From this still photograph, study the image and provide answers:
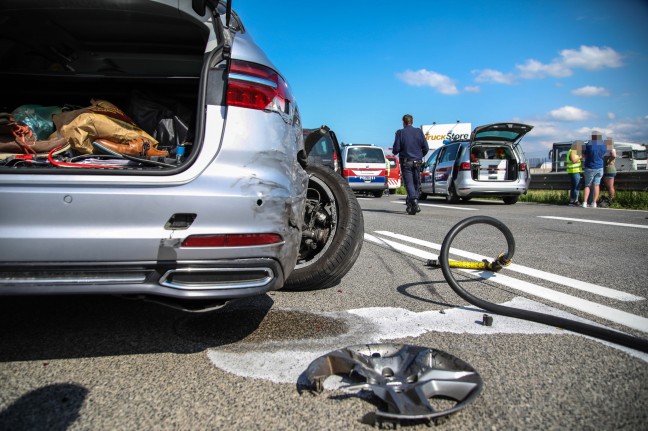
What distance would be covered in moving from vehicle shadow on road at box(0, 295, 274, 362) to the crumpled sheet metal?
2.11 feet

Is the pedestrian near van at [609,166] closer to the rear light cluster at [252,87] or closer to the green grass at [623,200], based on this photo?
the green grass at [623,200]

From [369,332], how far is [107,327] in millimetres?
1367

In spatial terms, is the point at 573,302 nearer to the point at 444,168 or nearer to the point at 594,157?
the point at 594,157

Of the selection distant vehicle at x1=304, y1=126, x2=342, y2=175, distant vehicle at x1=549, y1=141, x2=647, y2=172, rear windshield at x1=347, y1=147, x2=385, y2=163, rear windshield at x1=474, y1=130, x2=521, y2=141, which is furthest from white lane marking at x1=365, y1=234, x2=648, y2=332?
distant vehicle at x1=549, y1=141, x2=647, y2=172

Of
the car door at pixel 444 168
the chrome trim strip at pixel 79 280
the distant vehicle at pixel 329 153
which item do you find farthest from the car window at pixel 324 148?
the car door at pixel 444 168

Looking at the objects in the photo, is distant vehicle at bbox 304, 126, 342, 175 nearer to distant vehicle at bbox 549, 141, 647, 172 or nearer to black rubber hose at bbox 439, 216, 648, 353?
black rubber hose at bbox 439, 216, 648, 353

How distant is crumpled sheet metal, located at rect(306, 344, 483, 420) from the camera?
1.40 m

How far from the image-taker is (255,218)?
1.75 m

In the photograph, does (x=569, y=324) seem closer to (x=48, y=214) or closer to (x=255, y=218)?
(x=255, y=218)

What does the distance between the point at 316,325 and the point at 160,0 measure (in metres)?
1.75

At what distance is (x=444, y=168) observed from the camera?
11969 millimetres

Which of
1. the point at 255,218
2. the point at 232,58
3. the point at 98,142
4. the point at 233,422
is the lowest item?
the point at 233,422

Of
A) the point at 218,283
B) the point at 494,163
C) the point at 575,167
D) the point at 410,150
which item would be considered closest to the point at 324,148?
the point at 410,150

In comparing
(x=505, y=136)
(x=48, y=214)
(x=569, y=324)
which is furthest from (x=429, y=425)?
(x=505, y=136)
